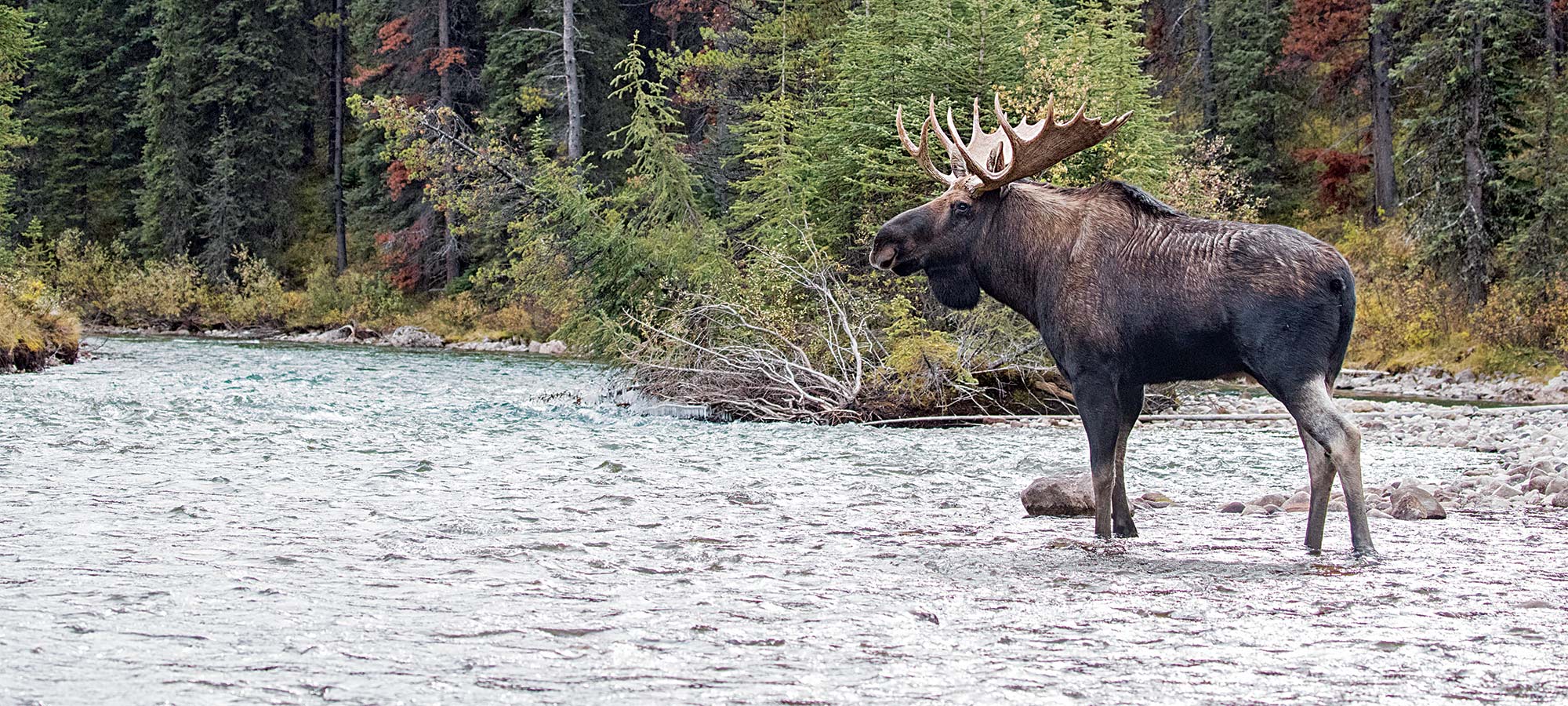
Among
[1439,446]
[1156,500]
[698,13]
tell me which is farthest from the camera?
[698,13]

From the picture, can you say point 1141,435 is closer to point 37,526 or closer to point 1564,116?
point 37,526

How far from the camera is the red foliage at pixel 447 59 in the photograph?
145ft

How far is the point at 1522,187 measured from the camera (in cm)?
2445

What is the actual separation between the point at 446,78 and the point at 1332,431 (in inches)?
1668

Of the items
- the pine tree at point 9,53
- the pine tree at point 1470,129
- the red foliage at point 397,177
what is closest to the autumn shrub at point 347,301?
the red foliage at point 397,177

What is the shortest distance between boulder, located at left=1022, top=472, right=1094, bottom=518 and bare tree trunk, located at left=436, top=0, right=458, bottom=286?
3819 cm

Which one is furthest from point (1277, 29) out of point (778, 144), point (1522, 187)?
point (778, 144)

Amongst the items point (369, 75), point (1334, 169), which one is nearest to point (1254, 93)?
point (1334, 169)

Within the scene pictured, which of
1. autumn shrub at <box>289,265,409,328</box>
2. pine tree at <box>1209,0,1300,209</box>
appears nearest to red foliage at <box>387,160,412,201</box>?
autumn shrub at <box>289,265,409,328</box>

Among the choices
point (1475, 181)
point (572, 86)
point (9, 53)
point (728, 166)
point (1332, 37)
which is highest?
point (1332, 37)

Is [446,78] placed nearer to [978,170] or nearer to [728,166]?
[728,166]

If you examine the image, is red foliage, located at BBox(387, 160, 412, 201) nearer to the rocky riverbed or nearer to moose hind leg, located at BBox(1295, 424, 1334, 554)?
the rocky riverbed

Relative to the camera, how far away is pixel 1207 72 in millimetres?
36781

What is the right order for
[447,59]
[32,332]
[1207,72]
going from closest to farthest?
[32,332], [1207,72], [447,59]
